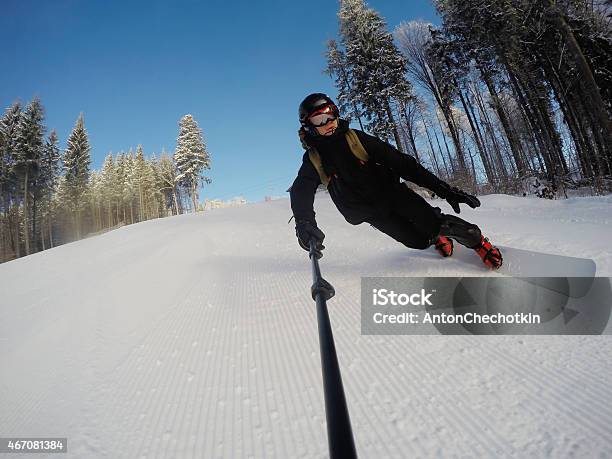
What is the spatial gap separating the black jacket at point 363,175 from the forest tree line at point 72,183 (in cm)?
3679

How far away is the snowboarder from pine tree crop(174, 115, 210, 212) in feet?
122

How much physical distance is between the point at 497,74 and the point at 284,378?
21.4 meters

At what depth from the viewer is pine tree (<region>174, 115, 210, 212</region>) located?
125 ft

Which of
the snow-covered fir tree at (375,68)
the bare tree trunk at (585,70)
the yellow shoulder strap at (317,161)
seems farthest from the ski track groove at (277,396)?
the snow-covered fir tree at (375,68)

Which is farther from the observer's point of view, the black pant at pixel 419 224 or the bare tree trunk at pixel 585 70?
the bare tree trunk at pixel 585 70

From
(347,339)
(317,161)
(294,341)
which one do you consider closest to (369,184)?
(317,161)

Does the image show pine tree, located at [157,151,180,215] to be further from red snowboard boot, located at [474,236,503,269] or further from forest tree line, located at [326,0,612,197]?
red snowboard boot, located at [474,236,503,269]

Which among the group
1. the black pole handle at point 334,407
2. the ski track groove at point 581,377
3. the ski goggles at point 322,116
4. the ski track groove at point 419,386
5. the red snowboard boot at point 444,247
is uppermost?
the ski goggles at point 322,116

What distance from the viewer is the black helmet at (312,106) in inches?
110

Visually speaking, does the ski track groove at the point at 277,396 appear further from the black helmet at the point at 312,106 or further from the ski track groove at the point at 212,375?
the black helmet at the point at 312,106

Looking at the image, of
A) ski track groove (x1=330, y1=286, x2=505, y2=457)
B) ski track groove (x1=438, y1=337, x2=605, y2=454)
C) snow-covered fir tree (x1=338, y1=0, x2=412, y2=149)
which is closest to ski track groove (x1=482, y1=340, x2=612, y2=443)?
ski track groove (x1=438, y1=337, x2=605, y2=454)

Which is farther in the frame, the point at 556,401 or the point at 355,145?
the point at 355,145

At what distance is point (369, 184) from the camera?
2828 mm

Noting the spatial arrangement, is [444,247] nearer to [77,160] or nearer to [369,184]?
[369,184]
